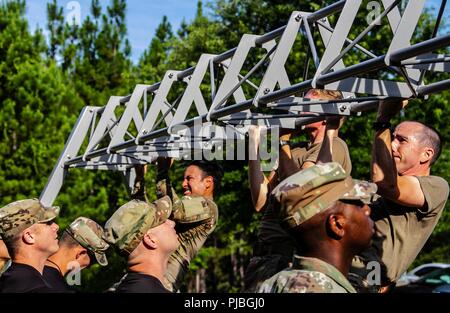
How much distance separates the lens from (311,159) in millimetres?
5285

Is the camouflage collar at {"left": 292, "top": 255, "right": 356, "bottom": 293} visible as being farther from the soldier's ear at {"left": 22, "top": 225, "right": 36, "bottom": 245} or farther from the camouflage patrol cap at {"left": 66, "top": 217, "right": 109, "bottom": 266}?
the camouflage patrol cap at {"left": 66, "top": 217, "right": 109, "bottom": 266}

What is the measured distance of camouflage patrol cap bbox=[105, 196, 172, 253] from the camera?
13.7 ft

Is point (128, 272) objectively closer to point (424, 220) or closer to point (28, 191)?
point (424, 220)

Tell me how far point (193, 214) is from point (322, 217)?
305 centimetres

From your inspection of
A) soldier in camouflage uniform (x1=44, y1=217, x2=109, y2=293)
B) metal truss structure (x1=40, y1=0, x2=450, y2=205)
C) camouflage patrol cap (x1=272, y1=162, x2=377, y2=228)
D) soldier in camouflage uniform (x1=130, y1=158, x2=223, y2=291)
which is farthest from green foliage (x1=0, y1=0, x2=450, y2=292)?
camouflage patrol cap (x1=272, y1=162, x2=377, y2=228)

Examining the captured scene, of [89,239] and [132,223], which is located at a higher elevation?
[132,223]

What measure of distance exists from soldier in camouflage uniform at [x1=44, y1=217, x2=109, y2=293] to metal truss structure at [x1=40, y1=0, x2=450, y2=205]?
1572mm

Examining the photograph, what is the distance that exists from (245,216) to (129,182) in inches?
451

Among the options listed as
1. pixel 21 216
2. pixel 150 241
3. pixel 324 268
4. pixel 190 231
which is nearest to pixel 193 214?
pixel 190 231

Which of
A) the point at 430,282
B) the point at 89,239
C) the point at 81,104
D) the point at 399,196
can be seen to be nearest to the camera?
the point at 399,196

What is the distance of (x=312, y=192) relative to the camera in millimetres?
3041

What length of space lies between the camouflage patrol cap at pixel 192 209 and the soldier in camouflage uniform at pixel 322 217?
274cm

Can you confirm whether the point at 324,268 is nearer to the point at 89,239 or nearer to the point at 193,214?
the point at 89,239

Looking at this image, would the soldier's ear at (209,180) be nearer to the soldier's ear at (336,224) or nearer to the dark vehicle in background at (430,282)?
the soldier's ear at (336,224)
